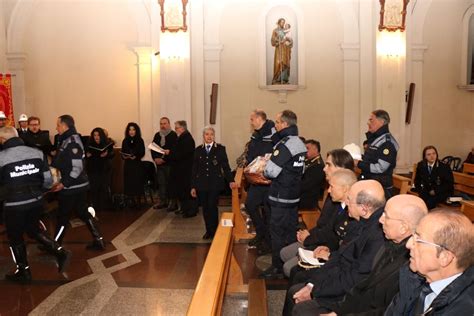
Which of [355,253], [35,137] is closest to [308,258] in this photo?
[355,253]

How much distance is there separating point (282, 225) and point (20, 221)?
2620mm

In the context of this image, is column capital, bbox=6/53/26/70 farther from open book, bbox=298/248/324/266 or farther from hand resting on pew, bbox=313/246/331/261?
hand resting on pew, bbox=313/246/331/261

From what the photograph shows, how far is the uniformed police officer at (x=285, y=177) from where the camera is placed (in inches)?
199

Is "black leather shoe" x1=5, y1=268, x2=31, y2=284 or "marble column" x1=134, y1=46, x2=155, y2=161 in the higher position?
"marble column" x1=134, y1=46, x2=155, y2=161

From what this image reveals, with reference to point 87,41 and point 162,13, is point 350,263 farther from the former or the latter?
point 87,41

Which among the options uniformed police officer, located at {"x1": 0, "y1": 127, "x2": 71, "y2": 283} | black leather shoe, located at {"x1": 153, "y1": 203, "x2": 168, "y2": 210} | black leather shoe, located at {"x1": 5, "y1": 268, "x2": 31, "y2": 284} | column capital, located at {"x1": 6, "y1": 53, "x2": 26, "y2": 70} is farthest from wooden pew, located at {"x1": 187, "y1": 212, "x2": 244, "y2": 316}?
column capital, located at {"x1": 6, "y1": 53, "x2": 26, "y2": 70}

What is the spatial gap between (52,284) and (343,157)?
3.20m

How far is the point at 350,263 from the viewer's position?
3406 mm

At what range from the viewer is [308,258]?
405cm

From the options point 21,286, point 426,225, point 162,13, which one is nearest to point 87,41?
point 162,13

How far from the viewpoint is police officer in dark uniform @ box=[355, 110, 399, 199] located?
5645mm

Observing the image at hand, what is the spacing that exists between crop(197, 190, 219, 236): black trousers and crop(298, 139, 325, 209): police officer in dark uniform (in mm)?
1195

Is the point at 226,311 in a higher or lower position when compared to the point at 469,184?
lower

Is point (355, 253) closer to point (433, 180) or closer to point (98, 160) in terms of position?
point (433, 180)
